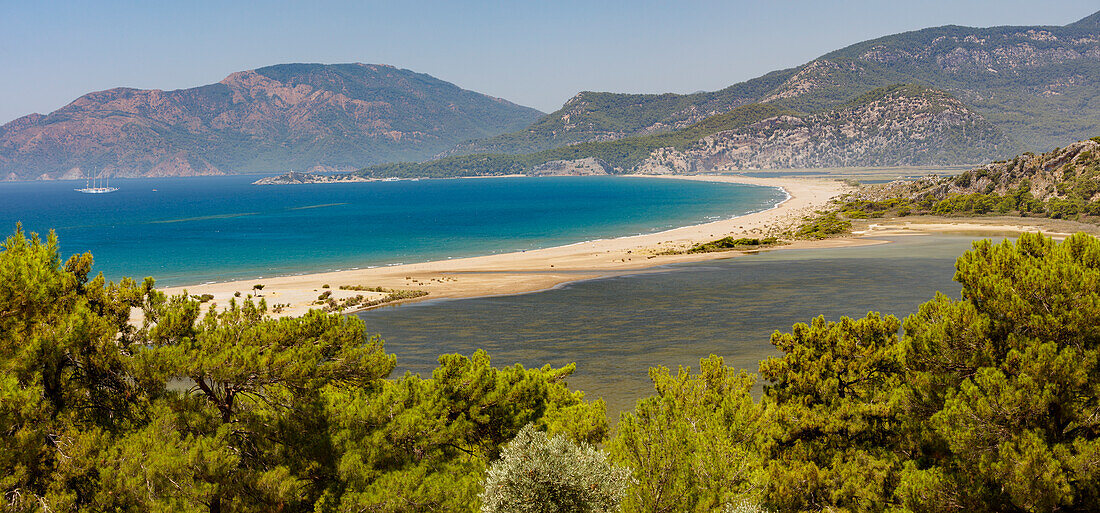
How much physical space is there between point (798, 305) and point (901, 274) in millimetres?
17977

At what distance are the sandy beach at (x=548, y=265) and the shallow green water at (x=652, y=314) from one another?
6112 mm

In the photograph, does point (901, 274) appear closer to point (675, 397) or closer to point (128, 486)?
point (675, 397)

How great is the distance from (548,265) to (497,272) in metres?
7.55

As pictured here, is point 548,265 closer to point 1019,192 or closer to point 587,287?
point 587,287

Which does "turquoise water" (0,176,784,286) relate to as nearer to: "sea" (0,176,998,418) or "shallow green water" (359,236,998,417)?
"sea" (0,176,998,418)

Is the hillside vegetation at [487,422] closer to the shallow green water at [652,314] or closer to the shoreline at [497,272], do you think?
the shallow green water at [652,314]

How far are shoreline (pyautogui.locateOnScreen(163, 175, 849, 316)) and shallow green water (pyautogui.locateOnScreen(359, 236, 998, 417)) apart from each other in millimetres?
5211

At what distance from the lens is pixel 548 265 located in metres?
77.8

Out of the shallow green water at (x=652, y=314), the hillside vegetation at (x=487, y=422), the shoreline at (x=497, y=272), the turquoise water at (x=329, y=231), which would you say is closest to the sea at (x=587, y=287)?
the shallow green water at (x=652, y=314)

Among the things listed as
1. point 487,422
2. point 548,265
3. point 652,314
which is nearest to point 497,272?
point 548,265

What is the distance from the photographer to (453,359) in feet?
53.9

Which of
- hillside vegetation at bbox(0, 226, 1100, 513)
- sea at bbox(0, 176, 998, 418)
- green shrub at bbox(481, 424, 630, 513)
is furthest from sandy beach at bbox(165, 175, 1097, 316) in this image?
green shrub at bbox(481, 424, 630, 513)

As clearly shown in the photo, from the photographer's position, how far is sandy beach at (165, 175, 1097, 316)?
60.0m

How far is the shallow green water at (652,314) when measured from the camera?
3606 centimetres
